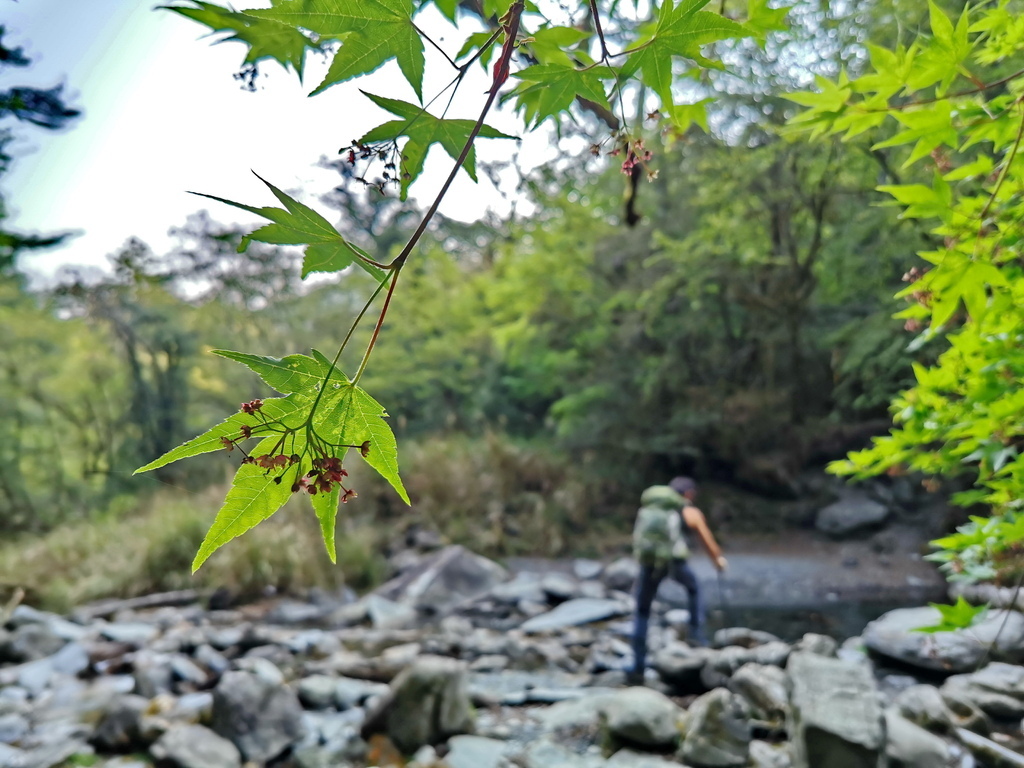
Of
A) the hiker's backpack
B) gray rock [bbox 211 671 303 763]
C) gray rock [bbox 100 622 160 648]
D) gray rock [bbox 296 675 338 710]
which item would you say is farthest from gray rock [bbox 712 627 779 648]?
gray rock [bbox 100 622 160 648]

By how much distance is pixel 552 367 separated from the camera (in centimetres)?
1076

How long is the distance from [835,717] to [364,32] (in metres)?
3.17

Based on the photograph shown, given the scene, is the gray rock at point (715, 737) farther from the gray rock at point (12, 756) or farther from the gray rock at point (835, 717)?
the gray rock at point (12, 756)

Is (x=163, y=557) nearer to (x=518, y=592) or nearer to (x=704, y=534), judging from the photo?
(x=518, y=592)

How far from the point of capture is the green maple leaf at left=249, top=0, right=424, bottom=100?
0.49 m

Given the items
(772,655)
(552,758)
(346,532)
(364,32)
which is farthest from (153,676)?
(364,32)

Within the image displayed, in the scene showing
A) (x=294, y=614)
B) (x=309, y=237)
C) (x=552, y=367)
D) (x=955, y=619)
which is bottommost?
(x=294, y=614)

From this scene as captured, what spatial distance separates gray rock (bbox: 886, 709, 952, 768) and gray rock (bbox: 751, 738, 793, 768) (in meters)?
0.49

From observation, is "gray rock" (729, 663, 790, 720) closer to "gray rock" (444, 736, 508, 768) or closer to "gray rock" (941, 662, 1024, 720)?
"gray rock" (941, 662, 1024, 720)

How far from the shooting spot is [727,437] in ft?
31.5

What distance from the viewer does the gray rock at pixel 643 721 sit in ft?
11.0

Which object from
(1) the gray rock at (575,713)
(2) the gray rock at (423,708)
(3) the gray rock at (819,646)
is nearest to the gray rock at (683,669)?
(1) the gray rock at (575,713)

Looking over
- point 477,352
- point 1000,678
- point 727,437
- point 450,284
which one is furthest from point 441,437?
point 1000,678

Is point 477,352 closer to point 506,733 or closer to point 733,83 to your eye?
point 733,83
